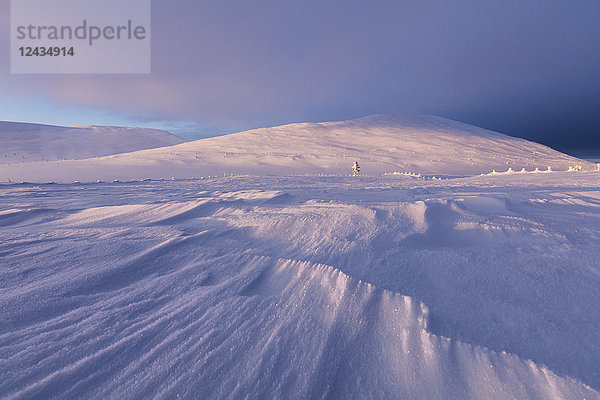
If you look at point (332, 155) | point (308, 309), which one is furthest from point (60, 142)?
point (308, 309)

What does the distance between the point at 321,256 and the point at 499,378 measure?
1.03 metres

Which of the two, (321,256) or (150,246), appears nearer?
(321,256)

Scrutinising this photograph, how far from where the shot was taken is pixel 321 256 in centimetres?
178

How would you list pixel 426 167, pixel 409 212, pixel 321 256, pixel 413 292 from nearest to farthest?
pixel 413 292 < pixel 321 256 < pixel 409 212 < pixel 426 167

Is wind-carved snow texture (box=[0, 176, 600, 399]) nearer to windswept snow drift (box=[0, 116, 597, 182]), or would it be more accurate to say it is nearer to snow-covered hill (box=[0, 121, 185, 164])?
windswept snow drift (box=[0, 116, 597, 182])

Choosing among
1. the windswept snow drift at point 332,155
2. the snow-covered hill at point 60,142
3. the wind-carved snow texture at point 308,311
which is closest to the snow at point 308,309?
the wind-carved snow texture at point 308,311

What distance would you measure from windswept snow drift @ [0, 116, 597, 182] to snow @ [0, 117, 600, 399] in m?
8.19

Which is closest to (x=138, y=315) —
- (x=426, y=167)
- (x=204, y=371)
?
(x=204, y=371)

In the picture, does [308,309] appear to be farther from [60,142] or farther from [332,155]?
[60,142]

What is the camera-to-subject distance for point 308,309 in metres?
1.30

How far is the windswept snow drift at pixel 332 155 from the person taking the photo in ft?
34.5

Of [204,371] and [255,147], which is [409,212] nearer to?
[204,371]

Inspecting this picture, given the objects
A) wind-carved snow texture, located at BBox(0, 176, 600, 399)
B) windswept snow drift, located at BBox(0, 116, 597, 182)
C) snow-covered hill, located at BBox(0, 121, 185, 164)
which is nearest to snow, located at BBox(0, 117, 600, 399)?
wind-carved snow texture, located at BBox(0, 176, 600, 399)

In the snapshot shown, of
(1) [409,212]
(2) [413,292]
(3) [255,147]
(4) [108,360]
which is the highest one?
(3) [255,147]
